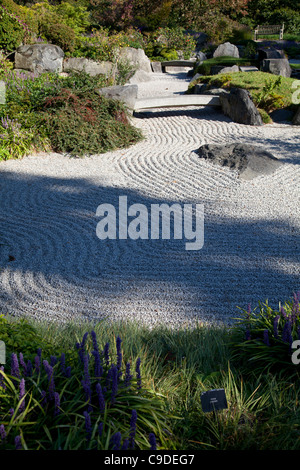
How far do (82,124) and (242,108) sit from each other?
3.57m

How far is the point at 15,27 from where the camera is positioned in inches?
547

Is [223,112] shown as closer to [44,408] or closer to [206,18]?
[44,408]

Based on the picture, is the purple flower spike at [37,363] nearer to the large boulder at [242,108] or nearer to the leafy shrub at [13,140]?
the leafy shrub at [13,140]

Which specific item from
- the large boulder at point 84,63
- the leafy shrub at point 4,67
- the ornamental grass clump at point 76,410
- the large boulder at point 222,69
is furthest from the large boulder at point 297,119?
the ornamental grass clump at point 76,410

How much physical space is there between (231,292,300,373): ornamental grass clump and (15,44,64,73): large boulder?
12537 mm

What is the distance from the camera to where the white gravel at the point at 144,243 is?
3.63 meters

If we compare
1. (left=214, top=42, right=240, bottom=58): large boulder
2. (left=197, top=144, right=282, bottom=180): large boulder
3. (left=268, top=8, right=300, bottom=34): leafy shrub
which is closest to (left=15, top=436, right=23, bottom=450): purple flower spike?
(left=197, top=144, right=282, bottom=180): large boulder

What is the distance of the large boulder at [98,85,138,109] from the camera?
8.98 m

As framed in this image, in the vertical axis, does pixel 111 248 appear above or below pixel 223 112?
below

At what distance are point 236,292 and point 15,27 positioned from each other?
13374 millimetres

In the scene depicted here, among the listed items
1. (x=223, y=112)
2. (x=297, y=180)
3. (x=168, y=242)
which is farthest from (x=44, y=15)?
(x=168, y=242)

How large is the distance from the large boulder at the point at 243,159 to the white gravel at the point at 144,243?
0.54 feet

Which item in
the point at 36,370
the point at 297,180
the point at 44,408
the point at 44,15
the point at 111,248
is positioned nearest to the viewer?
the point at 44,408

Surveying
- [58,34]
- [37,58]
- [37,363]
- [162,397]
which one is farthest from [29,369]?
[58,34]
